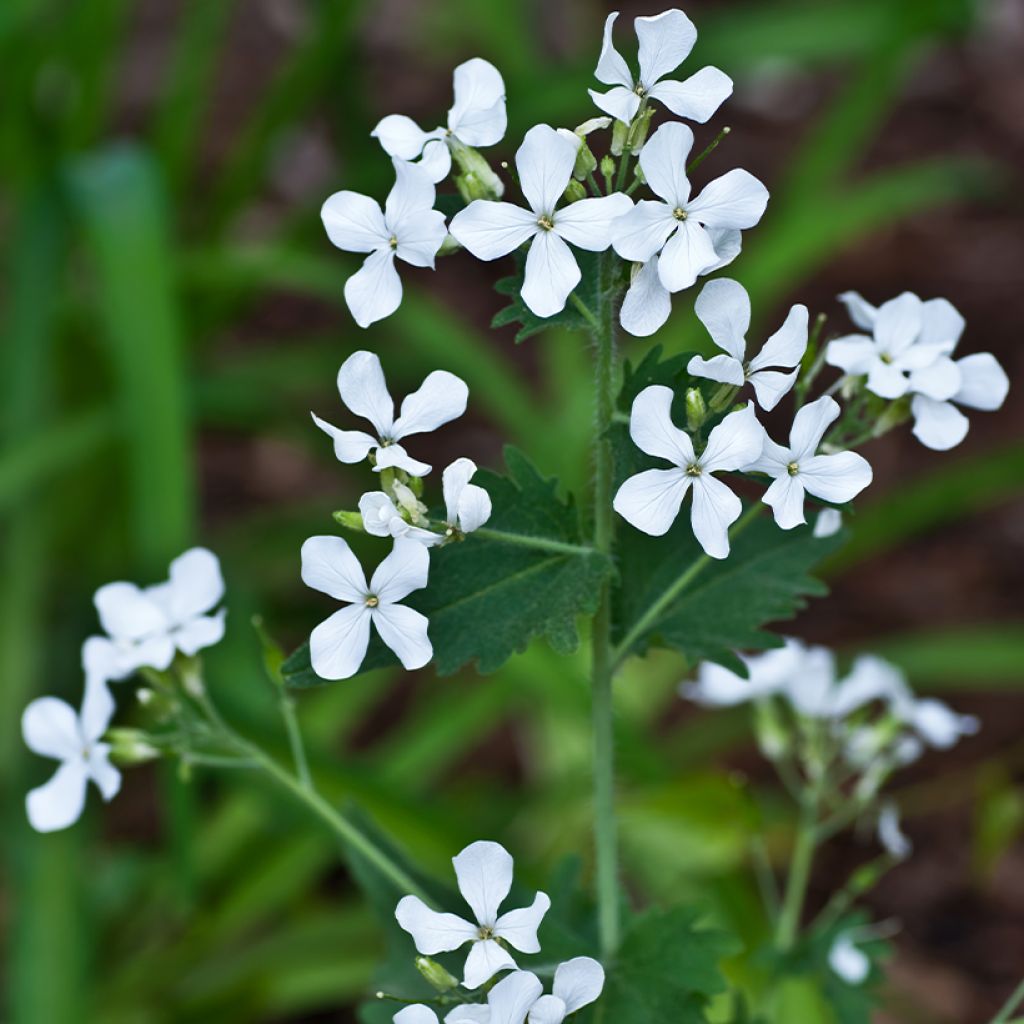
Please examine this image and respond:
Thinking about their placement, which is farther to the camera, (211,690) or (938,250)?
(938,250)

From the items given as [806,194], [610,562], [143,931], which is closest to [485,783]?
[143,931]

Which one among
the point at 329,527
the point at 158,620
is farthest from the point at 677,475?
Answer: the point at 329,527

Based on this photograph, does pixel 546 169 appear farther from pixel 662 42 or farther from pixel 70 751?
pixel 70 751

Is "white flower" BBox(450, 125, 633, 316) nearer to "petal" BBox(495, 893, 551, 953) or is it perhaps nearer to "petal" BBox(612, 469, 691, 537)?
"petal" BBox(612, 469, 691, 537)

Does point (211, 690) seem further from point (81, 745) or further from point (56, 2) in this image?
point (56, 2)

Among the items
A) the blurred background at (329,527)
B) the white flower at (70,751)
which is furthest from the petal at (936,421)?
the blurred background at (329,527)

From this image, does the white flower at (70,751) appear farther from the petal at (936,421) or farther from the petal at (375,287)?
the petal at (936,421)

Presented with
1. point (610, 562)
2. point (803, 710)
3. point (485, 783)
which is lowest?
point (485, 783)
